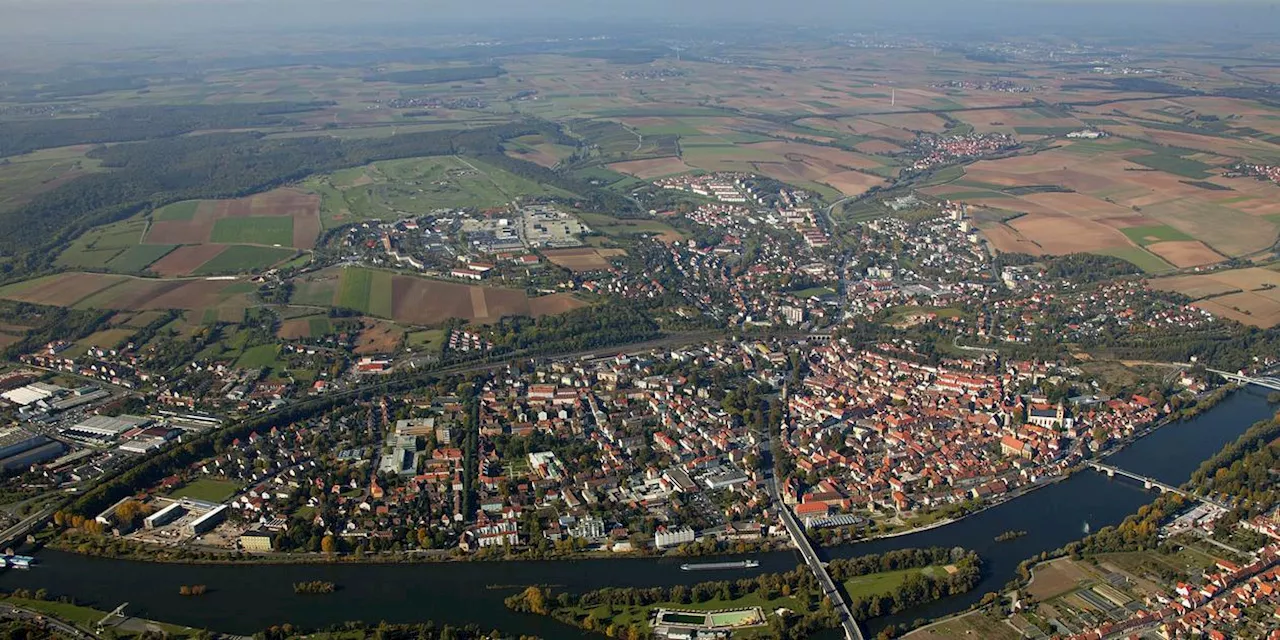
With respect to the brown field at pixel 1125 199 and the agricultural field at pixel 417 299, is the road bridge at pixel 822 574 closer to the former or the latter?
the agricultural field at pixel 417 299

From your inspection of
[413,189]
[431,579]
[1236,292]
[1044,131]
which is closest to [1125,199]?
[1236,292]

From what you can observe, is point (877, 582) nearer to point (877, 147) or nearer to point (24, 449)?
point (24, 449)

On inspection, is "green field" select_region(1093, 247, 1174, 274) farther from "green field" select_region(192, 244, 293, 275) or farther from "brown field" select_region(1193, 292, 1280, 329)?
"green field" select_region(192, 244, 293, 275)

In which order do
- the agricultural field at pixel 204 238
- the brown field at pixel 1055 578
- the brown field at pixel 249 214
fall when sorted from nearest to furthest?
the brown field at pixel 1055 578, the agricultural field at pixel 204 238, the brown field at pixel 249 214

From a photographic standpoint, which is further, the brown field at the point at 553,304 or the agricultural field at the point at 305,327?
the brown field at the point at 553,304

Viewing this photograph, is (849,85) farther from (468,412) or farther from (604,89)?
(468,412)

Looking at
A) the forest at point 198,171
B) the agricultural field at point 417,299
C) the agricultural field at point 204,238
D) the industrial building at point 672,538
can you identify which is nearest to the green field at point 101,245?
the agricultural field at point 204,238
